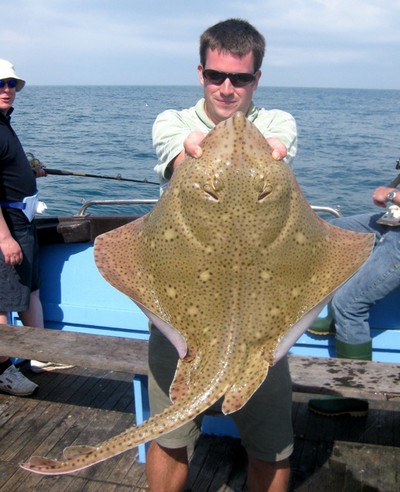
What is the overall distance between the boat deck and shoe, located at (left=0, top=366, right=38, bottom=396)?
0.05 metres

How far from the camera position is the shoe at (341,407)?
409 centimetres

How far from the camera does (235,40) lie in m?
2.33

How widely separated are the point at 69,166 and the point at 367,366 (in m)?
18.2

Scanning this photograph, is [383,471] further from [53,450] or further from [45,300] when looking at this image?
[45,300]

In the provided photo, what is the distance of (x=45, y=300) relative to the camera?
207 inches

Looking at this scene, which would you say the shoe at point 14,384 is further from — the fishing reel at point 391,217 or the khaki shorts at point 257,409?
the fishing reel at point 391,217

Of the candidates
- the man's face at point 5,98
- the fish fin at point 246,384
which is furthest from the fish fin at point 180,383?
the man's face at point 5,98

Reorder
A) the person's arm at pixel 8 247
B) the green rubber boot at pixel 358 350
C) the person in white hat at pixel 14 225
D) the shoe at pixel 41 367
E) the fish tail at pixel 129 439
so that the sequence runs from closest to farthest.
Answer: the fish tail at pixel 129 439 < the green rubber boot at pixel 358 350 < the person's arm at pixel 8 247 < the person in white hat at pixel 14 225 < the shoe at pixel 41 367

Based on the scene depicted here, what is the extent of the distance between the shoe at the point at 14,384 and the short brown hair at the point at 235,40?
10.5ft

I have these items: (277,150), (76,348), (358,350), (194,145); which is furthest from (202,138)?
(358,350)

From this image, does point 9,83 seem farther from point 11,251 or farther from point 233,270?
point 233,270

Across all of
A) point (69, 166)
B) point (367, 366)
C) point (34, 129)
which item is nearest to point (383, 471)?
point (367, 366)

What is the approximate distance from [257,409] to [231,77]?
151cm

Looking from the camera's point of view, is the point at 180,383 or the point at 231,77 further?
the point at 231,77
